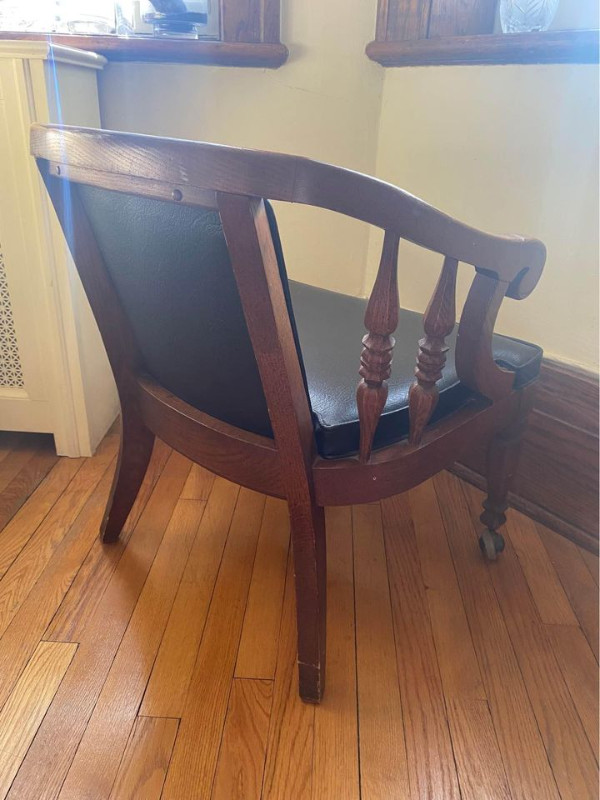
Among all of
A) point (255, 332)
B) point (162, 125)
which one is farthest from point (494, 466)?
point (162, 125)

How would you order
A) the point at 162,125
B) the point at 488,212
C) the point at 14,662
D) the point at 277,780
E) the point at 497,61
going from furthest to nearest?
the point at 162,125 < the point at 488,212 < the point at 497,61 < the point at 14,662 < the point at 277,780

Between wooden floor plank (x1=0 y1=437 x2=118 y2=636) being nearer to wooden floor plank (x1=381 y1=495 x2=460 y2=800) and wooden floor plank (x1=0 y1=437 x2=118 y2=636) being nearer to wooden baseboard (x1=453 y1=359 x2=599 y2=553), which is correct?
wooden floor plank (x1=381 y1=495 x2=460 y2=800)

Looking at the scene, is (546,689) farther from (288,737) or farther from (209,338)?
(209,338)

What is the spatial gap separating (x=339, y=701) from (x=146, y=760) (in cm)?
30

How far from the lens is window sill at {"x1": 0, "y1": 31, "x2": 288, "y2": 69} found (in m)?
1.35

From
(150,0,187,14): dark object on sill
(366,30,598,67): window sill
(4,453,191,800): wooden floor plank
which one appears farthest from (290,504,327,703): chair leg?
(150,0,187,14): dark object on sill

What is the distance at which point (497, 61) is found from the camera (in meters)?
1.25

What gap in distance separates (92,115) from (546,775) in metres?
1.57

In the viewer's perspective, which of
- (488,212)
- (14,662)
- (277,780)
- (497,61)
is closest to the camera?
(277,780)

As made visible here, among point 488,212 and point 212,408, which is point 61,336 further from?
point 488,212

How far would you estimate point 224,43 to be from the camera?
1.37 metres

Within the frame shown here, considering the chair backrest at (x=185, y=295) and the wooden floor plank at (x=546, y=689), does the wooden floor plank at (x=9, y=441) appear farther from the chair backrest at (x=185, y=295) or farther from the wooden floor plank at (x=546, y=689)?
the wooden floor plank at (x=546, y=689)

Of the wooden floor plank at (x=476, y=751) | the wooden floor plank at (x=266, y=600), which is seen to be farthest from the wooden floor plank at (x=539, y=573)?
the wooden floor plank at (x=266, y=600)

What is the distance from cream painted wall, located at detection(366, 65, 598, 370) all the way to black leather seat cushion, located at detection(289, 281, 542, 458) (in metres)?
0.28
